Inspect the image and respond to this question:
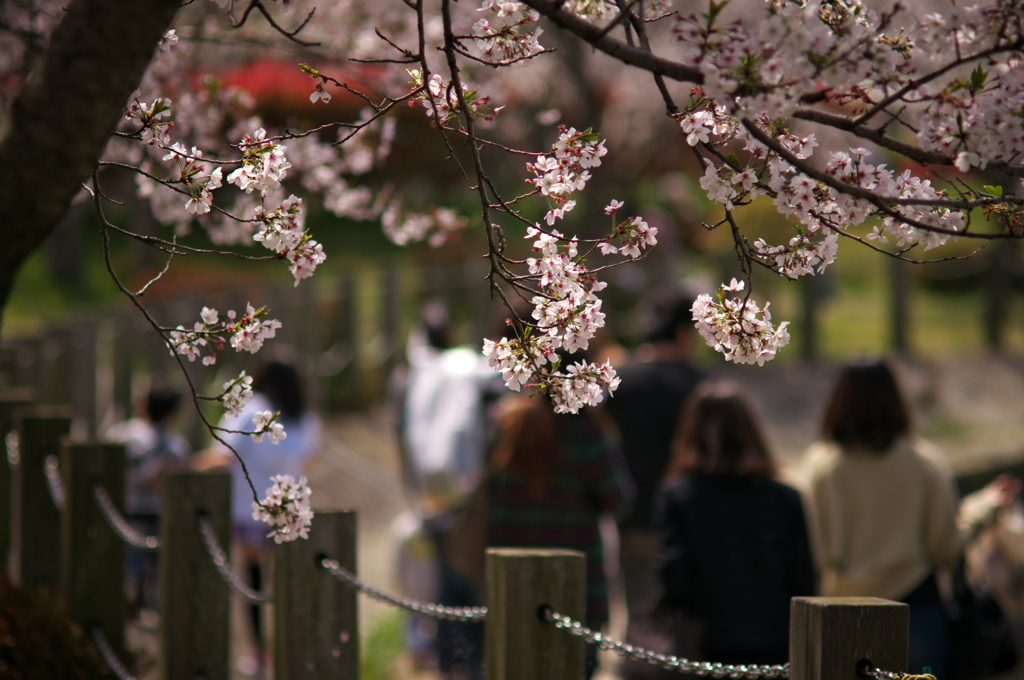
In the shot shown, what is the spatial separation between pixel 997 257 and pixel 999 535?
10801mm

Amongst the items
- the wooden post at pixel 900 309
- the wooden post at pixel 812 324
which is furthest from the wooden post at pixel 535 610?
the wooden post at pixel 900 309

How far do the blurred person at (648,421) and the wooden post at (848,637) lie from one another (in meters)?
3.38

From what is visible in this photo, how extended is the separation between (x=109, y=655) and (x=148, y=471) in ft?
9.47

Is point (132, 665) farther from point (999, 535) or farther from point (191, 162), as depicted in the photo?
point (999, 535)

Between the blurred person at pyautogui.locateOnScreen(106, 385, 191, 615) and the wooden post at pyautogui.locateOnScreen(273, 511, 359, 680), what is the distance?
3.78 m

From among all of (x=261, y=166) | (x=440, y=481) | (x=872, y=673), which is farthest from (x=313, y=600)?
(x=440, y=481)

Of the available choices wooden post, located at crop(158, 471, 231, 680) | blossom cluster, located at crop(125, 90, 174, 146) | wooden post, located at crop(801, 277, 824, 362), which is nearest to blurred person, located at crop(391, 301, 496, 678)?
wooden post, located at crop(158, 471, 231, 680)

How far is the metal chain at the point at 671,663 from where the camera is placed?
2.15 m

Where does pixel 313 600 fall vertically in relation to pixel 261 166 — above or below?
below

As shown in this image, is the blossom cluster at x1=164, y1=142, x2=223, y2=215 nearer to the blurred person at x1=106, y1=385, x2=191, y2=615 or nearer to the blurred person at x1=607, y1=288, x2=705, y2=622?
the blurred person at x1=607, y1=288, x2=705, y2=622

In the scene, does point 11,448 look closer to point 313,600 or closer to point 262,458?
point 262,458

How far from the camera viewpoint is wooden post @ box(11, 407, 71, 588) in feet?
14.4

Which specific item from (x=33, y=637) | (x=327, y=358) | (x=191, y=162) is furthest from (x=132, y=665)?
(x=327, y=358)

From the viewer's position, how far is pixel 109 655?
3.88 m
